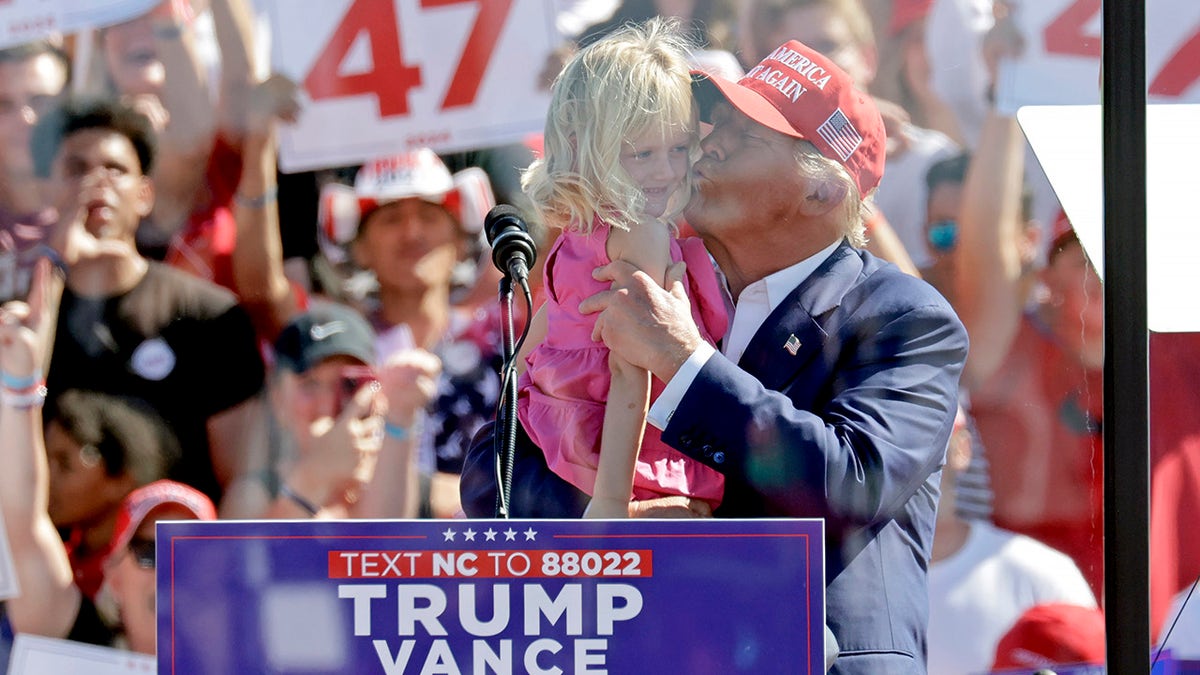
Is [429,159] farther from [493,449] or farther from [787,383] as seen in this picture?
[787,383]

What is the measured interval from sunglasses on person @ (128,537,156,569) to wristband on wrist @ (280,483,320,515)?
19 centimetres

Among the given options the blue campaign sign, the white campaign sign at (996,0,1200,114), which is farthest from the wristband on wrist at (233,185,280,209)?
the white campaign sign at (996,0,1200,114)

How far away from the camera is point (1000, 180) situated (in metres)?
1.73

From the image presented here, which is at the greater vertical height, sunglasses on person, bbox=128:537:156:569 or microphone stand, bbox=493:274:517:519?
microphone stand, bbox=493:274:517:519

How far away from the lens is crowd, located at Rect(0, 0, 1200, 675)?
1.69 meters

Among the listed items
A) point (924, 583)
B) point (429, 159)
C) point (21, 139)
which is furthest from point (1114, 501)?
point (21, 139)

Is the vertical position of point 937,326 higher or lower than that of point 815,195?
lower

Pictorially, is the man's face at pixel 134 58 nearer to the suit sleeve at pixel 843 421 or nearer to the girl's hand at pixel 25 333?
the girl's hand at pixel 25 333

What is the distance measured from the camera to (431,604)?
1695 mm

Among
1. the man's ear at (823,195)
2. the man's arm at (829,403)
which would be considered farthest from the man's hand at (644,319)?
the man's ear at (823,195)

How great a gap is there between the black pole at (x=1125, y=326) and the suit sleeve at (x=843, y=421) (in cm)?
23

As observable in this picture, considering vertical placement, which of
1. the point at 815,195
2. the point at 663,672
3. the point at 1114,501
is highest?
the point at 815,195

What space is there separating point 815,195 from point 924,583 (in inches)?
22.4

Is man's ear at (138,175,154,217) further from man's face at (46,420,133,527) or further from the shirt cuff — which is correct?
the shirt cuff
